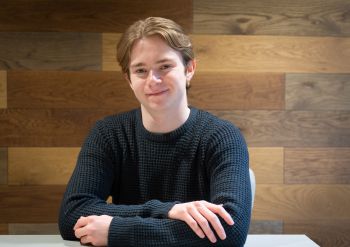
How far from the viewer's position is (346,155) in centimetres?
232

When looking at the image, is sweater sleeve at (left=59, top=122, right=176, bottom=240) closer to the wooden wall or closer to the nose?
the nose

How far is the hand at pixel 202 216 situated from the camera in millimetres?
1280

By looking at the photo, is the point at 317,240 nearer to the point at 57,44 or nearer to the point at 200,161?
the point at 200,161

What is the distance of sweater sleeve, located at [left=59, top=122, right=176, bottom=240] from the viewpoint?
4.68 ft

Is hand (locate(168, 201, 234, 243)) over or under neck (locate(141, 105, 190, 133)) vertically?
under

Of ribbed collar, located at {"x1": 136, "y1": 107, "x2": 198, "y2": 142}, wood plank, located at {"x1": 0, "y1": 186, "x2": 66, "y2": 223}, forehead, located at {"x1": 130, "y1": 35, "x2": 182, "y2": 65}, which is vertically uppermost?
forehead, located at {"x1": 130, "y1": 35, "x2": 182, "y2": 65}

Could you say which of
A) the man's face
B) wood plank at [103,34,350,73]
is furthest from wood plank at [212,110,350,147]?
the man's face

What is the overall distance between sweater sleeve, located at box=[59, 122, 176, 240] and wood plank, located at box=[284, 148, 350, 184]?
1.05 m

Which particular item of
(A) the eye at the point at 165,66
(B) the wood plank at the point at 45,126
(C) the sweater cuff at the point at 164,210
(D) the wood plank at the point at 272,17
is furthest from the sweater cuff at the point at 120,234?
(D) the wood plank at the point at 272,17

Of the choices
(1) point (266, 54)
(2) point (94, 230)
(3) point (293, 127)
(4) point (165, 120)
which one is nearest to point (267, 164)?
(3) point (293, 127)

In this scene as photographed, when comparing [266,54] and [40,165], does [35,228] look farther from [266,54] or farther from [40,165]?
[266,54]

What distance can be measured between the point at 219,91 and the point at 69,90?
0.77 m

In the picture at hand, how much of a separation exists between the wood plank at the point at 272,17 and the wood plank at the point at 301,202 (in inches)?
32.0

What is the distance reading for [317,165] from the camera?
2311mm
